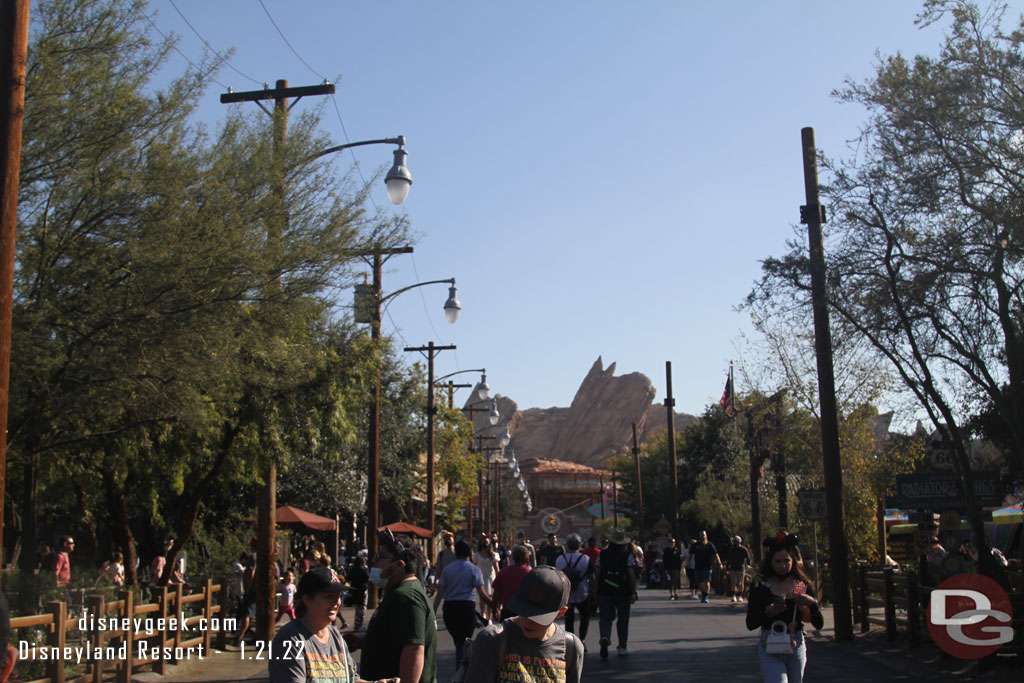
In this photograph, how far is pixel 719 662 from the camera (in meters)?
13.9

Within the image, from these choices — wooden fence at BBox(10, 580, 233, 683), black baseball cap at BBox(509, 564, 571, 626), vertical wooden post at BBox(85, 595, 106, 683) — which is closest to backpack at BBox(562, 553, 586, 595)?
wooden fence at BBox(10, 580, 233, 683)

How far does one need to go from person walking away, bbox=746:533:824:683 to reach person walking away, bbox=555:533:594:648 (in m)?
6.09

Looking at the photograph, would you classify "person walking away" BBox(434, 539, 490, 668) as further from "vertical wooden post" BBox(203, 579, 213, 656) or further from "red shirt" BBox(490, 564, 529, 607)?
"vertical wooden post" BBox(203, 579, 213, 656)

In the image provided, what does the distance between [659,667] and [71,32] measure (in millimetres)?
10588

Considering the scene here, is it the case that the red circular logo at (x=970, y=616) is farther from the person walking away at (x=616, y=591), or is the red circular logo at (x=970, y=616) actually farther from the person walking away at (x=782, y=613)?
→ the person walking away at (x=782, y=613)

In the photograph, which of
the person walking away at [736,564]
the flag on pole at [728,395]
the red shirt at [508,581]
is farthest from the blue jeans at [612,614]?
the flag on pole at [728,395]

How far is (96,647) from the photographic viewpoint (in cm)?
1152

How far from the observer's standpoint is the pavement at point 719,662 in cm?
1247

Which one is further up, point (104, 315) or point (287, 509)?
point (104, 315)

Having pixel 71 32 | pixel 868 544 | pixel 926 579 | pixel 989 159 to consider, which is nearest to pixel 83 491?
pixel 71 32

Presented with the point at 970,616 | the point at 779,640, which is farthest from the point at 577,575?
the point at 779,640

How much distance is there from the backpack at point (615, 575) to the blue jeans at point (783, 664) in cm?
671

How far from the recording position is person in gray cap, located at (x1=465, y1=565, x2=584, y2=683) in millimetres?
4336

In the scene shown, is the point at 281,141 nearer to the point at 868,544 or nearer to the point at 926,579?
the point at 926,579
